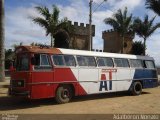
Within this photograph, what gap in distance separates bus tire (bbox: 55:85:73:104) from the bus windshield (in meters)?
1.99

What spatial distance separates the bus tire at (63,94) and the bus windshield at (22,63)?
1988 millimetres

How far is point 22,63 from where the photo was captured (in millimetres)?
14523

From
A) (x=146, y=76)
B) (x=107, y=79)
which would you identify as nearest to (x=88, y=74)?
(x=107, y=79)

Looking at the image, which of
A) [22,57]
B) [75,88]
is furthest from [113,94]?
[22,57]

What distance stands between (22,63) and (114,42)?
45.3m

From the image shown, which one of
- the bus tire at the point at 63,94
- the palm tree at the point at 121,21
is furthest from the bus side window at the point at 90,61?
the palm tree at the point at 121,21

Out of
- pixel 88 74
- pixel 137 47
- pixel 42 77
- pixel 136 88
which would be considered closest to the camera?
pixel 42 77

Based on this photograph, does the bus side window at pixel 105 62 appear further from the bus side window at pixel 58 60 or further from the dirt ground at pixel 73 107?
the bus side window at pixel 58 60

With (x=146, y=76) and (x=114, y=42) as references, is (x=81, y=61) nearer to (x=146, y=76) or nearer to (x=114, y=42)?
(x=146, y=76)

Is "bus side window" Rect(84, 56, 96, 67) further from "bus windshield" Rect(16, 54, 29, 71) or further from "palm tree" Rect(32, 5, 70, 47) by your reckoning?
"palm tree" Rect(32, 5, 70, 47)

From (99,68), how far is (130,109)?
4.02m

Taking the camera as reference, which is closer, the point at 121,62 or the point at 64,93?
the point at 64,93

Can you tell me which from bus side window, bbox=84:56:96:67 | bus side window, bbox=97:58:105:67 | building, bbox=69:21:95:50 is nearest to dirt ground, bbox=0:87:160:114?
bus side window, bbox=84:56:96:67

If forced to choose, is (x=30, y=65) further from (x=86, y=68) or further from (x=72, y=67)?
(x=86, y=68)
